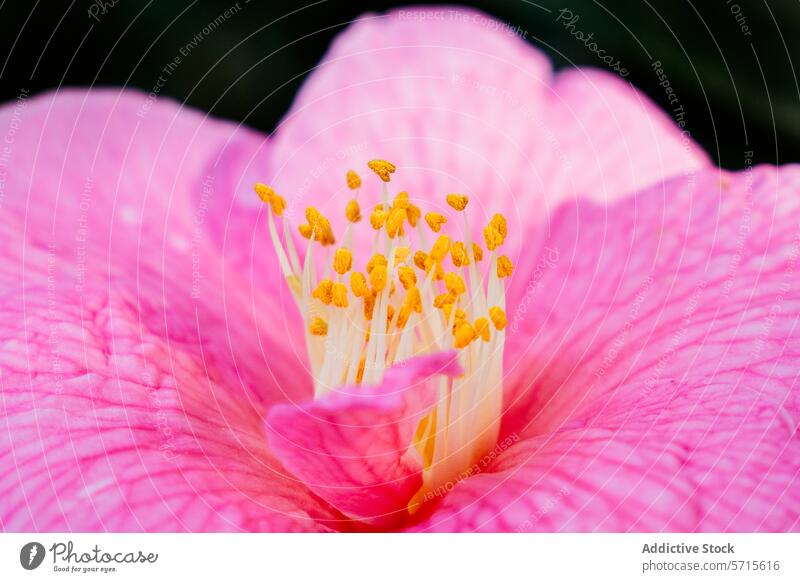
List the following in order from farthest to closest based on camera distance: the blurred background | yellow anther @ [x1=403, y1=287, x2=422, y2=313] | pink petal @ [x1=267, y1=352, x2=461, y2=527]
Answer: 1. the blurred background
2. yellow anther @ [x1=403, y1=287, x2=422, y2=313]
3. pink petal @ [x1=267, y1=352, x2=461, y2=527]

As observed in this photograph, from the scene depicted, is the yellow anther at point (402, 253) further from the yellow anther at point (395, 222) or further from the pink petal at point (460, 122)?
the pink petal at point (460, 122)

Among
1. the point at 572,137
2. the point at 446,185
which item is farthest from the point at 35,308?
the point at 572,137

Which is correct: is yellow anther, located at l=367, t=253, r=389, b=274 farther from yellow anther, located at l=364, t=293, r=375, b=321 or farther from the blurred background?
the blurred background

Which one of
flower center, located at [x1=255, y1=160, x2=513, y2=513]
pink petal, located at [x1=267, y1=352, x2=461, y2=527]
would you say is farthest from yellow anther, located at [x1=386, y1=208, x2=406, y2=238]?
pink petal, located at [x1=267, y1=352, x2=461, y2=527]

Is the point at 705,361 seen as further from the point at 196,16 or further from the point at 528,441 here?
the point at 196,16
